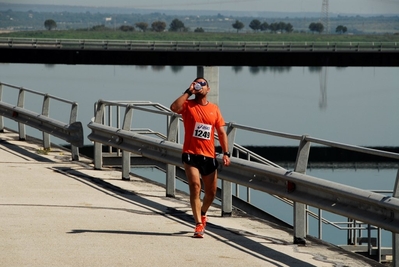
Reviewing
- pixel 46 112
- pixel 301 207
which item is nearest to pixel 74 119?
pixel 46 112

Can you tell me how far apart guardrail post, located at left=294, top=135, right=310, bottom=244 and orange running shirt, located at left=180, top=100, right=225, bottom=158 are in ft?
3.11

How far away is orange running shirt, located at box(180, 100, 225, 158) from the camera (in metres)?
9.88

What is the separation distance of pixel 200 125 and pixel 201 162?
1.40ft

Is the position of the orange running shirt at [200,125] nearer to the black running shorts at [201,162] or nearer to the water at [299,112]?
the black running shorts at [201,162]

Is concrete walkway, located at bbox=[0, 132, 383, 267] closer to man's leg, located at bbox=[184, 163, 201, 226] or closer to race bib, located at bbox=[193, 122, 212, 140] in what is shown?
man's leg, located at bbox=[184, 163, 201, 226]

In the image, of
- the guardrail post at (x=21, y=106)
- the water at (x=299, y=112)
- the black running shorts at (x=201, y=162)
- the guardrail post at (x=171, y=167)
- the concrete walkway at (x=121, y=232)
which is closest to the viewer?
the concrete walkway at (x=121, y=232)

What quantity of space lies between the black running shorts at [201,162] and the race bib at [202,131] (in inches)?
8.8

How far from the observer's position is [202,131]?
9.90 m

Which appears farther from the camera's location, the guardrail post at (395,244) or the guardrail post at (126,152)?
the guardrail post at (126,152)

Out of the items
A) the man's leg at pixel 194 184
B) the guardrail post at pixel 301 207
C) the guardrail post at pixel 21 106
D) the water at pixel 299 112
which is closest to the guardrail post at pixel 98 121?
the guardrail post at pixel 21 106

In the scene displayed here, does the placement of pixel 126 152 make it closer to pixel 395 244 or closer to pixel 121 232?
pixel 121 232

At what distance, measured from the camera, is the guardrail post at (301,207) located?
→ 31.5 ft

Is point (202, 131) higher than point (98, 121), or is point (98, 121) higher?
point (202, 131)

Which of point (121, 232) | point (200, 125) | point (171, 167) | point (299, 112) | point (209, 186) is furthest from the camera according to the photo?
point (299, 112)
